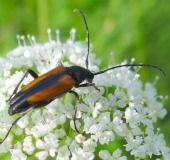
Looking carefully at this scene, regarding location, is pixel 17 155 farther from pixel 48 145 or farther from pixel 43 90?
pixel 43 90

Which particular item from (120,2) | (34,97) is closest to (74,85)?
(34,97)

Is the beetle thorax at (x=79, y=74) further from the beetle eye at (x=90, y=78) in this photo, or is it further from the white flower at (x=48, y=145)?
the white flower at (x=48, y=145)

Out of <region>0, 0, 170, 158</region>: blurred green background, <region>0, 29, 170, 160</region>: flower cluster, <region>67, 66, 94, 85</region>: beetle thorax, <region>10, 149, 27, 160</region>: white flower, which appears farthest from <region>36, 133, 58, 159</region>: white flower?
<region>0, 0, 170, 158</region>: blurred green background

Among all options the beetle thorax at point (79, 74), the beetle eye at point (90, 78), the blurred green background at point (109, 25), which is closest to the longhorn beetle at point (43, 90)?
the beetle thorax at point (79, 74)

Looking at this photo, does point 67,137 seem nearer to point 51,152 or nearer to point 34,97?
point 51,152

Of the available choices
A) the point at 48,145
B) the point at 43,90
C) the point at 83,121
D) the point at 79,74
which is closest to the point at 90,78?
the point at 79,74

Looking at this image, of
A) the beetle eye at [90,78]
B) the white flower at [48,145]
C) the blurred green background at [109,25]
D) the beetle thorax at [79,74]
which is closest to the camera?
the white flower at [48,145]
